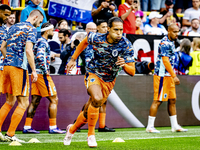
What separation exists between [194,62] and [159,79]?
271 cm

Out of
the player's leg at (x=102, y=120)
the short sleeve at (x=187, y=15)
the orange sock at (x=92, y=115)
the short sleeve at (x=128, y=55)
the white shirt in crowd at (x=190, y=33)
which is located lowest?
the player's leg at (x=102, y=120)

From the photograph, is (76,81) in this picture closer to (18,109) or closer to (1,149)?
(18,109)

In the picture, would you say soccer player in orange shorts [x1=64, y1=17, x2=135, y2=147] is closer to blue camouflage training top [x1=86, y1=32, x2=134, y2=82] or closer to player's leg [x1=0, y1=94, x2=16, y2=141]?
blue camouflage training top [x1=86, y1=32, x2=134, y2=82]

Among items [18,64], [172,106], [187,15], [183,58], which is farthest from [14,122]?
[187,15]

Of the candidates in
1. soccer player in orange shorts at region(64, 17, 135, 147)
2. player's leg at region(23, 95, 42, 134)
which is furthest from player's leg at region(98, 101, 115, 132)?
soccer player in orange shorts at region(64, 17, 135, 147)

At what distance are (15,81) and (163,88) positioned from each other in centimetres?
364

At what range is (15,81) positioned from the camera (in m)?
6.32

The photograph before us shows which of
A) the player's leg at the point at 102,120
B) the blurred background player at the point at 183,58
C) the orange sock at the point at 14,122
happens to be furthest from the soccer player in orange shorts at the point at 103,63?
the blurred background player at the point at 183,58

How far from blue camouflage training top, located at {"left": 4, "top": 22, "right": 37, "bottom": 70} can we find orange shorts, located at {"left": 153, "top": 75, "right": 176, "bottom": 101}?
3368 mm

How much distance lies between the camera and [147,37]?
36.3 ft

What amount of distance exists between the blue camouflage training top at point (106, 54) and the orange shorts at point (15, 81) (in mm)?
1281

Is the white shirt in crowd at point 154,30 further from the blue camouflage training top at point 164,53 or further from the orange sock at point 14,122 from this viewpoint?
the orange sock at point 14,122

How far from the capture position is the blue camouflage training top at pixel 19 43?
6.37 m

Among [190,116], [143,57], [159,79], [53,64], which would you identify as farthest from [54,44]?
[190,116]
